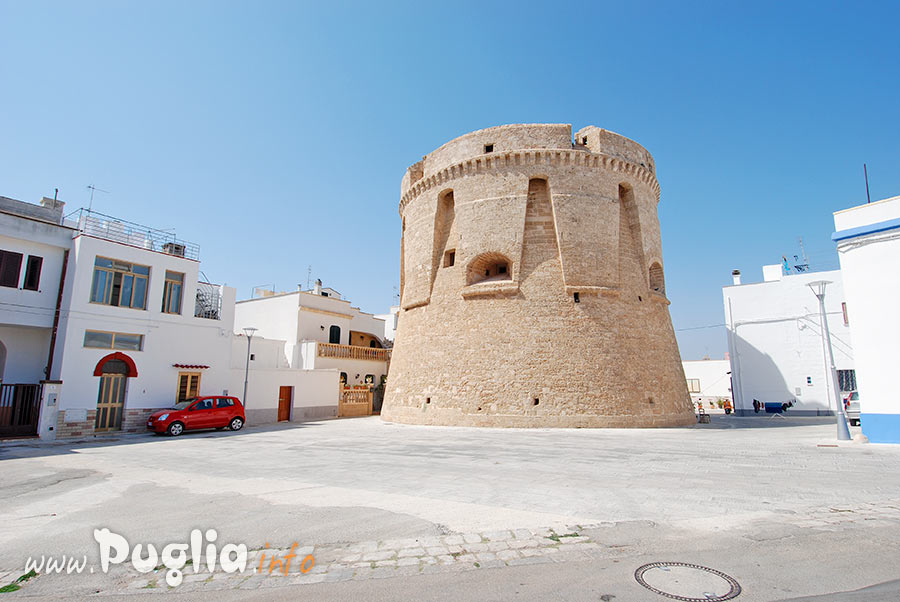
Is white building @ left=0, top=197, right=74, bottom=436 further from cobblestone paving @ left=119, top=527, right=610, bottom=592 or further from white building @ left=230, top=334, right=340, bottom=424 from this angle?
cobblestone paving @ left=119, top=527, right=610, bottom=592

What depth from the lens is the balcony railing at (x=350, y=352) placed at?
79.9ft

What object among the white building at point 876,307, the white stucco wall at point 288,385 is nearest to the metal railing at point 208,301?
the white stucco wall at point 288,385

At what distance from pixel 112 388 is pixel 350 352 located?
11881 mm

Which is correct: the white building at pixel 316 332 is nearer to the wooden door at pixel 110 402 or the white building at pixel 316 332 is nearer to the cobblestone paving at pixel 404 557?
the wooden door at pixel 110 402

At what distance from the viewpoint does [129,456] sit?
1048cm

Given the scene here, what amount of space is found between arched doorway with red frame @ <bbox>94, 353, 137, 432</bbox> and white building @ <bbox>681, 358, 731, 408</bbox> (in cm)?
3658

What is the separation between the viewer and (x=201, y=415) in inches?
632

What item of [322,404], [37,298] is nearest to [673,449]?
[322,404]

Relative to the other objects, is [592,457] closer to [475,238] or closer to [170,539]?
[170,539]

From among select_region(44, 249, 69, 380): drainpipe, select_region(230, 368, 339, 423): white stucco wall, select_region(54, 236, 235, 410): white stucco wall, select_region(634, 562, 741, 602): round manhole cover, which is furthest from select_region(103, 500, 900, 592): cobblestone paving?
select_region(230, 368, 339, 423): white stucco wall

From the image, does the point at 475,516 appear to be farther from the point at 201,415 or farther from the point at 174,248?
the point at 174,248

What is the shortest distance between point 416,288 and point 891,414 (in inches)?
613

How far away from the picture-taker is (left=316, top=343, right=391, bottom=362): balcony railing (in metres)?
24.4

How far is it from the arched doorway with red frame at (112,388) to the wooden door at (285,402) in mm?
6324
